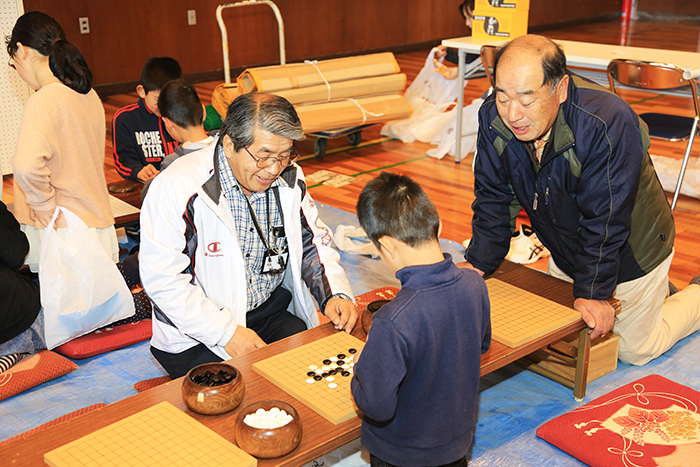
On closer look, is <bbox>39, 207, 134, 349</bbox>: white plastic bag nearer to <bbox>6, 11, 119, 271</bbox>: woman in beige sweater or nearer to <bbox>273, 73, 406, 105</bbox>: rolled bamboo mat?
<bbox>6, 11, 119, 271</bbox>: woman in beige sweater

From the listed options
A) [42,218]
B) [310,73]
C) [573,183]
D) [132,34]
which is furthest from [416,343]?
[132,34]

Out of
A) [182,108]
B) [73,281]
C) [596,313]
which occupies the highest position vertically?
[182,108]

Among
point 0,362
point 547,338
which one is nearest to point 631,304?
point 547,338

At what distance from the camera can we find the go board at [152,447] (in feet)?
4.13

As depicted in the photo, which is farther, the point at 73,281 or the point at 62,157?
the point at 62,157

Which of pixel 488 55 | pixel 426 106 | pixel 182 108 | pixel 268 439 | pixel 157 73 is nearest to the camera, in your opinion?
pixel 268 439

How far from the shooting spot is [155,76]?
3461 mm

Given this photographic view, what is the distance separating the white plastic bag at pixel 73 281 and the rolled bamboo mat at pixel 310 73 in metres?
2.48

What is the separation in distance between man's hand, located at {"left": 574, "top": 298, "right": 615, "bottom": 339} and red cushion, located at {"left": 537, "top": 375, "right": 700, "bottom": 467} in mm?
293

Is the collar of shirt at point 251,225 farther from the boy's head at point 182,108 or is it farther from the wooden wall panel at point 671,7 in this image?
the wooden wall panel at point 671,7

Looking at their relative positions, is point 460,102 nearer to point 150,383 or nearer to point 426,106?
point 426,106

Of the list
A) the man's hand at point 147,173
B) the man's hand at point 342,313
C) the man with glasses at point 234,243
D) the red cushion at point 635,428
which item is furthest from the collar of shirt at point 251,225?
the man's hand at point 147,173

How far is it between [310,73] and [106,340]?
3.04 m

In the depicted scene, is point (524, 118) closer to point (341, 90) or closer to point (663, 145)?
point (341, 90)
